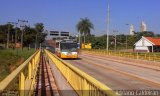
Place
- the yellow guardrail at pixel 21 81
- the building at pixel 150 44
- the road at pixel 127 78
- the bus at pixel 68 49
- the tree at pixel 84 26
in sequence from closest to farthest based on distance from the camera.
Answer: the yellow guardrail at pixel 21 81 < the road at pixel 127 78 < the bus at pixel 68 49 < the building at pixel 150 44 < the tree at pixel 84 26

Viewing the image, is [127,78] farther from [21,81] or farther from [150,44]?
[150,44]

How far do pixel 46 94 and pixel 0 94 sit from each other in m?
8.24

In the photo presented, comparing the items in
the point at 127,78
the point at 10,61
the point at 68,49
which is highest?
the point at 68,49

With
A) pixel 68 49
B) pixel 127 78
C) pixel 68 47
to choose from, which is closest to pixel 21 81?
pixel 127 78

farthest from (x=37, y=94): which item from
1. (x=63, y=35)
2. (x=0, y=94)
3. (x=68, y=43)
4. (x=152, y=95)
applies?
(x=63, y=35)

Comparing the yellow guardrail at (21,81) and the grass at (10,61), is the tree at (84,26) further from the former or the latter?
the yellow guardrail at (21,81)

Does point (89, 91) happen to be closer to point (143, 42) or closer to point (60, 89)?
point (60, 89)

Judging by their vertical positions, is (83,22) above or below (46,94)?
above

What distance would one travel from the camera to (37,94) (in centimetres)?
1302

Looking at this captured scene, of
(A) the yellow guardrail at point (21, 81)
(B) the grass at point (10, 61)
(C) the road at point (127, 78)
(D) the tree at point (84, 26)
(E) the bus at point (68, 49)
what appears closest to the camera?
(A) the yellow guardrail at point (21, 81)

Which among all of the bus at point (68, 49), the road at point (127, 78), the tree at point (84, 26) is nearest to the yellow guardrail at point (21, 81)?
the road at point (127, 78)

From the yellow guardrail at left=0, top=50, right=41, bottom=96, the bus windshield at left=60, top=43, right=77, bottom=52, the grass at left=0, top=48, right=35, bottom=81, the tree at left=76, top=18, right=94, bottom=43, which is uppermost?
the tree at left=76, top=18, right=94, bottom=43

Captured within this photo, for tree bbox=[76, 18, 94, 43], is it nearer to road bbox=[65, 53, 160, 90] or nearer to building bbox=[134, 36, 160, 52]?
building bbox=[134, 36, 160, 52]

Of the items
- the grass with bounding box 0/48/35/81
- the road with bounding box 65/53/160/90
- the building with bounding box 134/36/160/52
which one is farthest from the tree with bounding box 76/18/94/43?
the road with bounding box 65/53/160/90
